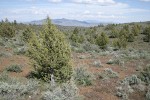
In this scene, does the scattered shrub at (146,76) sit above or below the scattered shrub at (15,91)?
below

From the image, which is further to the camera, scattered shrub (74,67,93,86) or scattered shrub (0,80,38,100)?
scattered shrub (74,67,93,86)

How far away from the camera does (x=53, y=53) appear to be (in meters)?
12.9

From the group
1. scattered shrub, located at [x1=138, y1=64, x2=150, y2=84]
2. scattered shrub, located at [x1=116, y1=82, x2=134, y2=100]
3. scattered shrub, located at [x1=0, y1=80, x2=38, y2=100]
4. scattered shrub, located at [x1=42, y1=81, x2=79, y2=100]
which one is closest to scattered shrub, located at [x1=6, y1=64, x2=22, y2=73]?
scattered shrub, located at [x1=0, y1=80, x2=38, y2=100]

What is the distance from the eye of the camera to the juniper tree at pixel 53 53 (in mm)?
12914

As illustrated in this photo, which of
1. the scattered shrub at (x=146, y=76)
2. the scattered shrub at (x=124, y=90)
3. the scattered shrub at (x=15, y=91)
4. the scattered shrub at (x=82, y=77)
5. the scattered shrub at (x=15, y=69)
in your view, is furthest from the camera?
the scattered shrub at (x=15, y=69)

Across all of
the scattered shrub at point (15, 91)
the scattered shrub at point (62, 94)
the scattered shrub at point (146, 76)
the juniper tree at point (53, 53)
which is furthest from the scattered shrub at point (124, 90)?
the scattered shrub at point (15, 91)

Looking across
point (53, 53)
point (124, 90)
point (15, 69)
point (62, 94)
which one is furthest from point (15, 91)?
point (15, 69)

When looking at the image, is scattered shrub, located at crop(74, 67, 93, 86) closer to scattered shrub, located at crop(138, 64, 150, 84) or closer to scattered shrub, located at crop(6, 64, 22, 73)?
scattered shrub, located at crop(138, 64, 150, 84)

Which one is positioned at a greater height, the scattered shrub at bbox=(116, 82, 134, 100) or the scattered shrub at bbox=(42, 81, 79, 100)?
the scattered shrub at bbox=(42, 81, 79, 100)

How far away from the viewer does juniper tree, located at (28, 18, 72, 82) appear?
12.9m

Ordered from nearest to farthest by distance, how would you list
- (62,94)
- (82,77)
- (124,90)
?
1. (62,94)
2. (124,90)
3. (82,77)

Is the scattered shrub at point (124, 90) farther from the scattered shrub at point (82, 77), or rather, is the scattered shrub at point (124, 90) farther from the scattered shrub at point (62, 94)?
the scattered shrub at point (62, 94)

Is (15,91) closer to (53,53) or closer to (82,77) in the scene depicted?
(53,53)

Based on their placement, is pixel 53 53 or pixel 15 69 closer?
pixel 53 53
